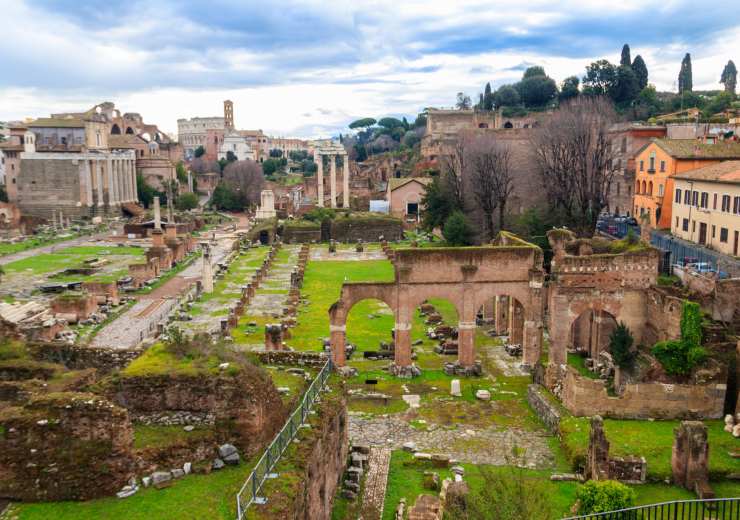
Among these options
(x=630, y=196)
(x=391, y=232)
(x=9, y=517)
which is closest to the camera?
(x=9, y=517)

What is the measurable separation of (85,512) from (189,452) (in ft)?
7.09

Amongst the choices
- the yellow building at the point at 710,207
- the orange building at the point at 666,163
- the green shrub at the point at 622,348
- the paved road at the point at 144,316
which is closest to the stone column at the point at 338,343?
the paved road at the point at 144,316

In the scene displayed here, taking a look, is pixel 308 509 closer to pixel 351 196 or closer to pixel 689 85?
pixel 351 196

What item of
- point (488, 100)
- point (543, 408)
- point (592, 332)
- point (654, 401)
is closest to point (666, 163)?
point (592, 332)

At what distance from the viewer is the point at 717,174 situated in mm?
37219

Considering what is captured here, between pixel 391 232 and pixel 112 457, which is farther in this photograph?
pixel 391 232

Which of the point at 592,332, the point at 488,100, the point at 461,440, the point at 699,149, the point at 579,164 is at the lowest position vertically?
the point at 461,440

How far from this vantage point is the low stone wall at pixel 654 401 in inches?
808

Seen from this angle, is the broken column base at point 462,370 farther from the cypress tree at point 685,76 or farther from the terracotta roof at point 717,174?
the cypress tree at point 685,76

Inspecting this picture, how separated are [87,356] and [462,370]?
1438 cm

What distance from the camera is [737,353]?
21656 mm

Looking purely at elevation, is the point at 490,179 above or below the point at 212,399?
above

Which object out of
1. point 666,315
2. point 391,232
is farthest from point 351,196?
point 666,315

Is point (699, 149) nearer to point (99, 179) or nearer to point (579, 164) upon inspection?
point (579, 164)
